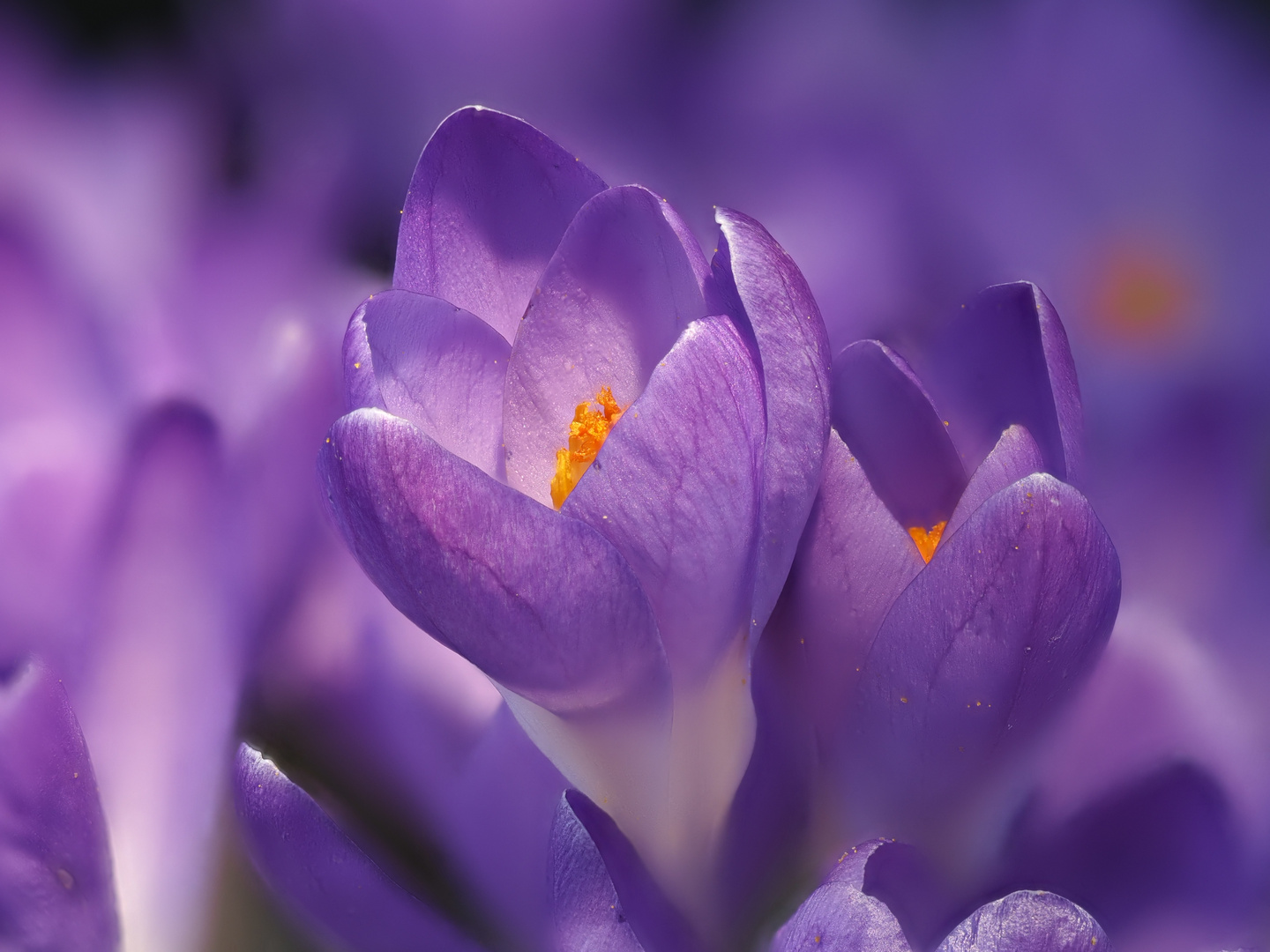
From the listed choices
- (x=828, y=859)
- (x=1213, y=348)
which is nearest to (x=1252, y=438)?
(x=1213, y=348)

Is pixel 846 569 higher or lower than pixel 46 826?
higher

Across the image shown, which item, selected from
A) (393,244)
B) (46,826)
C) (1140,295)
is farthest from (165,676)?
(1140,295)

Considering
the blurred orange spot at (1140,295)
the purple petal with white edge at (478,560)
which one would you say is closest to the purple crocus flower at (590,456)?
the purple petal with white edge at (478,560)

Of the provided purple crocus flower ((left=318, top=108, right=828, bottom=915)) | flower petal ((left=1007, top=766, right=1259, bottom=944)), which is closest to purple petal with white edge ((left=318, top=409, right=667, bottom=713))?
purple crocus flower ((left=318, top=108, right=828, bottom=915))

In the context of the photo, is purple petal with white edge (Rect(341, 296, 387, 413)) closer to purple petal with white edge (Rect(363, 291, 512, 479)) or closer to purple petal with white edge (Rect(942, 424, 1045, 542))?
purple petal with white edge (Rect(363, 291, 512, 479))

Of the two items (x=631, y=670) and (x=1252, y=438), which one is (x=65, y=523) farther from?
(x=1252, y=438)

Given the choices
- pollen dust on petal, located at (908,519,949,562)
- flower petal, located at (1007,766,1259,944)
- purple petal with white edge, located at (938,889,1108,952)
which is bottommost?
flower petal, located at (1007,766,1259,944)

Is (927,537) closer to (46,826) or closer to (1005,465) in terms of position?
(1005,465)
